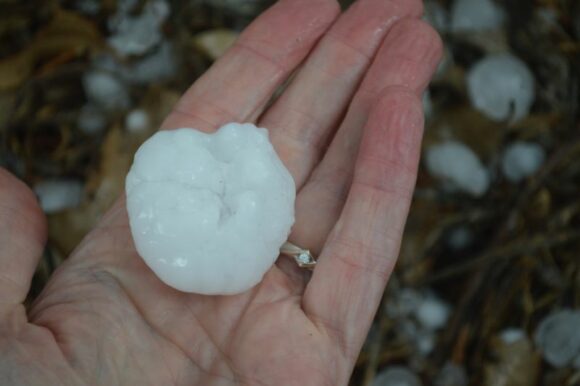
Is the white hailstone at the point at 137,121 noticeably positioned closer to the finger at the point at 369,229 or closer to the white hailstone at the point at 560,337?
the finger at the point at 369,229

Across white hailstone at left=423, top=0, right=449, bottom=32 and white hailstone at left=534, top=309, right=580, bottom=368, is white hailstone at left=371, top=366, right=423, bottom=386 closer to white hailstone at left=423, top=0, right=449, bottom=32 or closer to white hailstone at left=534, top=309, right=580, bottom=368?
white hailstone at left=534, top=309, right=580, bottom=368

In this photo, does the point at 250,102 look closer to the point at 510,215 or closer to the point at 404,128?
the point at 404,128

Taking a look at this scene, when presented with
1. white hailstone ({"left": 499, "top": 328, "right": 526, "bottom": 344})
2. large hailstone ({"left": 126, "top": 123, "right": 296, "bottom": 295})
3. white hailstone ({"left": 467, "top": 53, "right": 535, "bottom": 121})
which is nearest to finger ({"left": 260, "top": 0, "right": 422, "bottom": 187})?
large hailstone ({"left": 126, "top": 123, "right": 296, "bottom": 295})

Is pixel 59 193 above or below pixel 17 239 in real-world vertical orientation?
below

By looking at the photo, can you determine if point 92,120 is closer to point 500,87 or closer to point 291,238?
point 291,238

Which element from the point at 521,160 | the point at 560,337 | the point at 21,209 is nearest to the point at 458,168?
the point at 521,160

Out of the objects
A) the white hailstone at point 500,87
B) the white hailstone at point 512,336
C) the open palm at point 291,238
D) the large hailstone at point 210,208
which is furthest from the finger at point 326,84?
the white hailstone at point 512,336

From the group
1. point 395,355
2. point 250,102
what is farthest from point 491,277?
point 250,102
